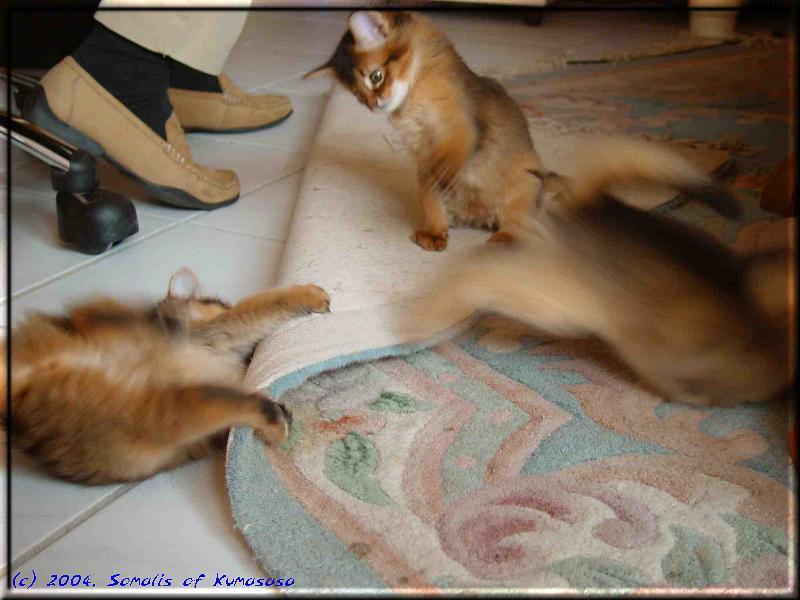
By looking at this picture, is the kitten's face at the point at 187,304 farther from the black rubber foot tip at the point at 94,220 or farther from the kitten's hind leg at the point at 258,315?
the black rubber foot tip at the point at 94,220

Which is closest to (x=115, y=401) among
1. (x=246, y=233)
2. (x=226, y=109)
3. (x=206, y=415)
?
(x=206, y=415)

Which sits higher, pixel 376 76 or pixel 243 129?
pixel 376 76

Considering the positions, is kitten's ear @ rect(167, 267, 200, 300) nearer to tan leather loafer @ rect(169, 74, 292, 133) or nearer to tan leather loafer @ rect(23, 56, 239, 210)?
tan leather loafer @ rect(23, 56, 239, 210)

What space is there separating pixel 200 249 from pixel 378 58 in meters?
0.40

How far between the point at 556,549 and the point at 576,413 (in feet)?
0.74

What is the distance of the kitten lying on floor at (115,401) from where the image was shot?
0.75 meters

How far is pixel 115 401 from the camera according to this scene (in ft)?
2.47

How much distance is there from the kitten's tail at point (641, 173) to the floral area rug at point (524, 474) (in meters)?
0.05

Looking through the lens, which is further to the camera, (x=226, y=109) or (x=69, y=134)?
(x=226, y=109)

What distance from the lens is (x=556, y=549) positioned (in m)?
0.67

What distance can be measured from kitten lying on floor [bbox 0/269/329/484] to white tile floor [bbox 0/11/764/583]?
1.5 inches

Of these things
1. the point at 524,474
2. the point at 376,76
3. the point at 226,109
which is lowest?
the point at 524,474

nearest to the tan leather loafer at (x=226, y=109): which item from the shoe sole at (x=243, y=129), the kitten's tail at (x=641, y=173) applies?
the shoe sole at (x=243, y=129)

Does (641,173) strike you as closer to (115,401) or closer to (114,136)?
(115,401)
